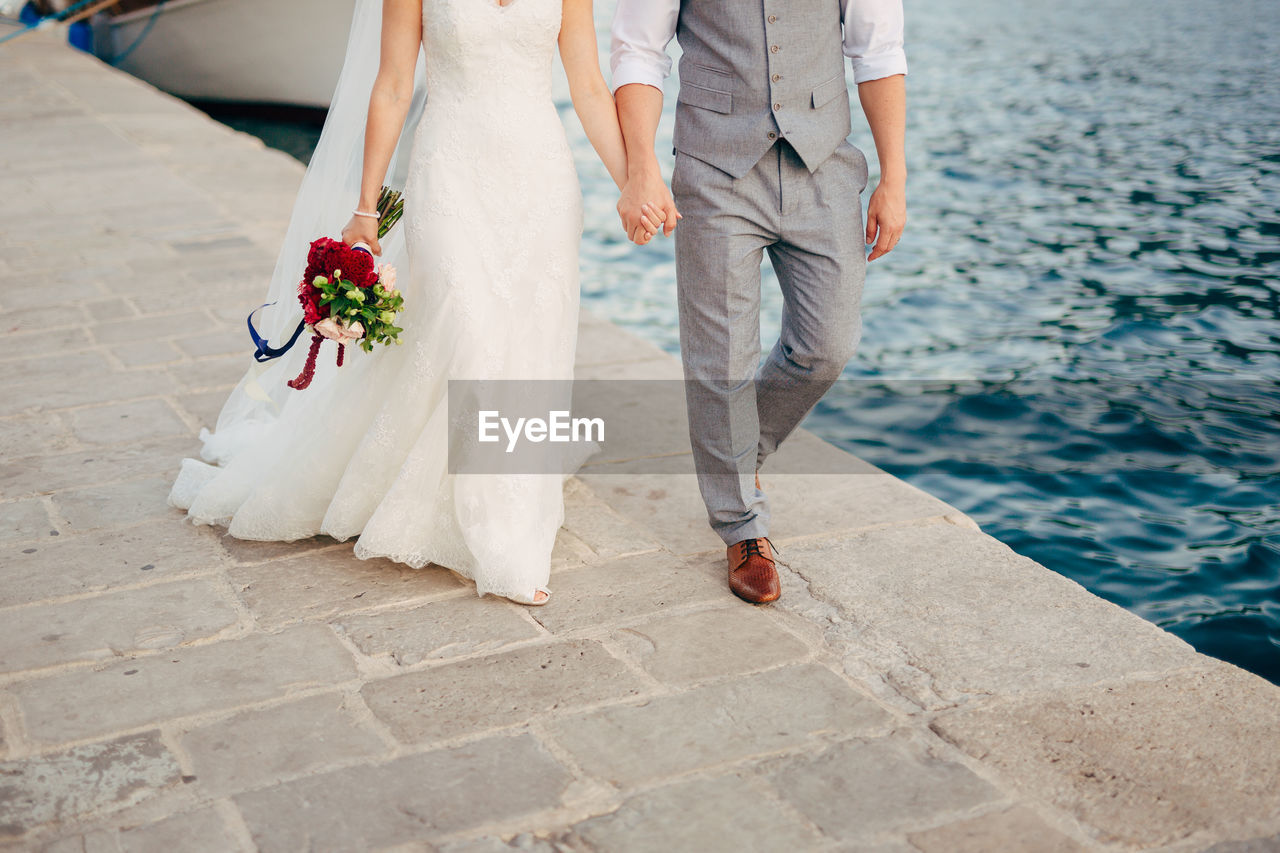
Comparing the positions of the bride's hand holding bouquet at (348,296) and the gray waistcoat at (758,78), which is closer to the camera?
the gray waistcoat at (758,78)

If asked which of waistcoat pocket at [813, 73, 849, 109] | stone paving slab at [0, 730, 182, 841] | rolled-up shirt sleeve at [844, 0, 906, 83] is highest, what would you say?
rolled-up shirt sleeve at [844, 0, 906, 83]

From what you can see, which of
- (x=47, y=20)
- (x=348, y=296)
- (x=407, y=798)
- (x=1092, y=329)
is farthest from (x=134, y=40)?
(x=407, y=798)

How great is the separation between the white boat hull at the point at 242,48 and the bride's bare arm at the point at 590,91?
12.6 metres

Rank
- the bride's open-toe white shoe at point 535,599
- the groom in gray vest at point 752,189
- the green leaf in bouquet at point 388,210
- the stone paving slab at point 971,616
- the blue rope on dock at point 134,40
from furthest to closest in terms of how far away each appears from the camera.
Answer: the blue rope on dock at point 134,40
the green leaf in bouquet at point 388,210
the bride's open-toe white shoe at point 535,599
the groom in gray vest at point 752,189
the stone paving slab at point 971,616

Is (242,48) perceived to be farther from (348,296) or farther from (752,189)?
(752,189)

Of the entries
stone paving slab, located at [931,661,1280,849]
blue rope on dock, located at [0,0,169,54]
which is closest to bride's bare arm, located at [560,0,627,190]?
stone paving slab, located at [931,661,1280,849]

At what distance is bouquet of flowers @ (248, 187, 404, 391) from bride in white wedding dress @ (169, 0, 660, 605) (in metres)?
0.14

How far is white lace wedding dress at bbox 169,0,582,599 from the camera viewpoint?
317cm

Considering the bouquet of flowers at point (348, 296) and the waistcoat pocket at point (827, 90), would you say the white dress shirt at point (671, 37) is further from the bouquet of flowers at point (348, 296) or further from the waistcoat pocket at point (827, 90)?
the bouquet of flowers at point (348, 296)

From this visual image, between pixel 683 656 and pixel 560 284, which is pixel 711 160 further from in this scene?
pixel 683 656

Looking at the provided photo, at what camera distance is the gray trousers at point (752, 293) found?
3.03 metres

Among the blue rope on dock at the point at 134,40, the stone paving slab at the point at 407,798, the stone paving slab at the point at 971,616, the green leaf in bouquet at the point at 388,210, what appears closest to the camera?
the stone paving slab at the point at 407,798

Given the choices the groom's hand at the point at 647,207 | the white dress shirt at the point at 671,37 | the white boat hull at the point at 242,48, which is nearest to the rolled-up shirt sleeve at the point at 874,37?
the white dress shirt at the point at 671,37

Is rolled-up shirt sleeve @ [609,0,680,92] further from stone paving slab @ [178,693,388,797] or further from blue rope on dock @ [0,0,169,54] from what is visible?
blue rope on dock @ [0,0,169,54]
